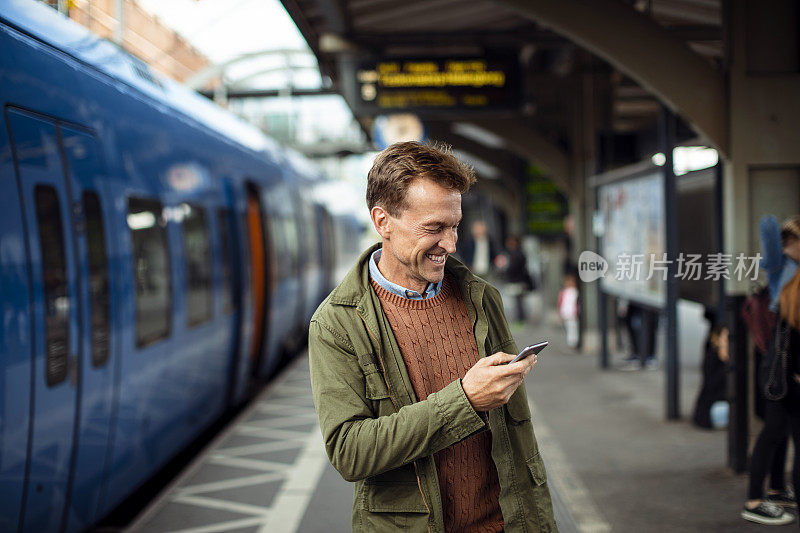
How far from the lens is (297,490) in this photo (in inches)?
236

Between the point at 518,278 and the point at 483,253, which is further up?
the point at 483,253

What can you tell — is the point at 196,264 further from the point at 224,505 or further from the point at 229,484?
the point at 224,505

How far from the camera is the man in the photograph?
2172 millimetres

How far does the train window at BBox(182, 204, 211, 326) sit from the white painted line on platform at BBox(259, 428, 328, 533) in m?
1.34

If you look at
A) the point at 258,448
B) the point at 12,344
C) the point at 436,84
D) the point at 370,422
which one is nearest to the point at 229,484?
the point at 258,448

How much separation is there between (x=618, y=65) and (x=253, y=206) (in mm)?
4683

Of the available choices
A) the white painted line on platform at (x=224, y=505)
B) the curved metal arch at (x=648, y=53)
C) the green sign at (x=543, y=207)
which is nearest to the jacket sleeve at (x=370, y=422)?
the white painted line on platform at (x=224, y=505)

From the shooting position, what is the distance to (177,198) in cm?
629

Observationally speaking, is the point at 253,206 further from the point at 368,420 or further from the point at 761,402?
the point at 368,420

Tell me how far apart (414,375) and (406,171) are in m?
0.52

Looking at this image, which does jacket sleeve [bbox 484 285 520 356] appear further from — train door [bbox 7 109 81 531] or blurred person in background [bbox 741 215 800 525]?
blurred person in background [bbox 741 215 800 525]

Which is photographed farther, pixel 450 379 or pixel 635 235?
pixel 635 235

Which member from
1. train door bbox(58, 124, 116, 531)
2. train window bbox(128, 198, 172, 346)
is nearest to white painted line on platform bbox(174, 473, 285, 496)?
train window bbox(128, 198, 172, 346)

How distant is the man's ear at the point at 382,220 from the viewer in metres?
2.28
